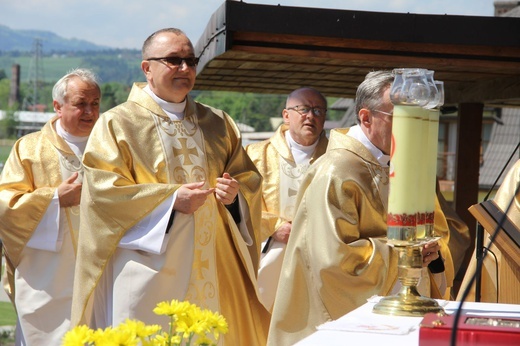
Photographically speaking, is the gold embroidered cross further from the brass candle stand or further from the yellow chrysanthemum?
the yellow chrysanthemum

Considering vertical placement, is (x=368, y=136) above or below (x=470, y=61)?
below

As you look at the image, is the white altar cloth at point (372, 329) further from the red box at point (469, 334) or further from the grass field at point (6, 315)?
the grass field at point (6, 315)

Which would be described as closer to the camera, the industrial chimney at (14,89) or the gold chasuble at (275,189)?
the gold chasuble at (275,189)

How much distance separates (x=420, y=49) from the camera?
7168 mm

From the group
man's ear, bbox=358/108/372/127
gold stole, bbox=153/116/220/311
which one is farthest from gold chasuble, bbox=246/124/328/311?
man's ear, bbox=358/108/372/127

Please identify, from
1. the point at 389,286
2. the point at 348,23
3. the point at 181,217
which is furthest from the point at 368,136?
the point at 348,23

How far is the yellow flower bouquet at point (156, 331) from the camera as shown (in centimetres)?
216

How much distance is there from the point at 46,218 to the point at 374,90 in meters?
3.03

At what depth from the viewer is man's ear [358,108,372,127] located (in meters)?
4.49

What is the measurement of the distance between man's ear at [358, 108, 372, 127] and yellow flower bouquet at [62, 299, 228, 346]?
6.95 ft

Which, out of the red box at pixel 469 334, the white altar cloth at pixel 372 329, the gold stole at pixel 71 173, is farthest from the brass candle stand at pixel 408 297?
the gold stole at pixel 71 173

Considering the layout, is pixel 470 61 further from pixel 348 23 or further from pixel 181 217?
pixel 181 217

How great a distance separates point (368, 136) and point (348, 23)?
240cm

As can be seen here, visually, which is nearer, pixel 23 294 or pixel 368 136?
pixel 368 136
